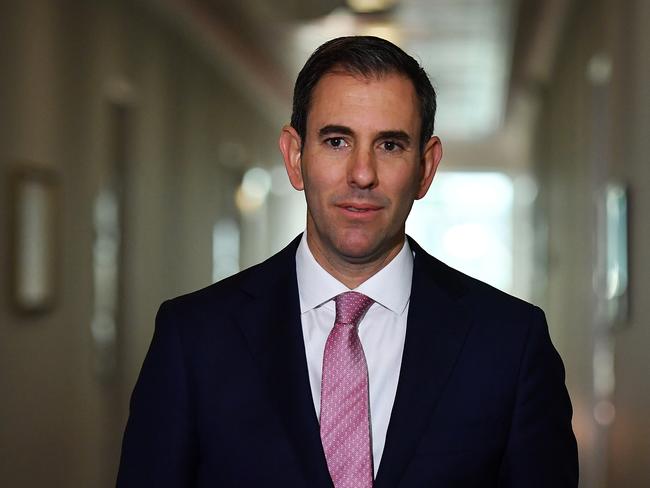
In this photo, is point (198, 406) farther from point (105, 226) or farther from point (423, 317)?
point (105, 226)

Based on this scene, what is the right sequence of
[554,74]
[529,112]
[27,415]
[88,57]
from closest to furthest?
1. [27,415]
2. [88,57]
3. [554,74]
4. [529,112]

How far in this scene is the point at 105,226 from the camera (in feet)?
21.1

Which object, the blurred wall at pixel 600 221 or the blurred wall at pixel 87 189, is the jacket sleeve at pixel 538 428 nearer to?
the blurred wall at pixel 600 221

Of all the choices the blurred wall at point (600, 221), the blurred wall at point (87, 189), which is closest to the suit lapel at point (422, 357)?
the blurred wall at point (600, 221)

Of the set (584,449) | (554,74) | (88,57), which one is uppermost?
(554,74)

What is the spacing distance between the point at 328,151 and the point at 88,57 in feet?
15.3

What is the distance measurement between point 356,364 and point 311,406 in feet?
0.36

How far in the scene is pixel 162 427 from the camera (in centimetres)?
170

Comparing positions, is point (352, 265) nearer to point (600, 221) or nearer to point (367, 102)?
point (367, 102)

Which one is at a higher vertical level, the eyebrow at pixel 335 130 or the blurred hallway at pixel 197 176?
the blurred hallway at pixel 197 176

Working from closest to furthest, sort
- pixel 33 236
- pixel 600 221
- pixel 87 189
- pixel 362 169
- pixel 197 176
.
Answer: pixel 362 169 → pixel 33 236 → pixel 600 221 → pixel 87 189 → pixel 197 176

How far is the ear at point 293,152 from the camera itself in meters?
1.86

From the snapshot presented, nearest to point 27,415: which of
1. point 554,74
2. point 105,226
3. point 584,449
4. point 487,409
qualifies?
point 105,226

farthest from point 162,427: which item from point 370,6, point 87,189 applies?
point 370,6
